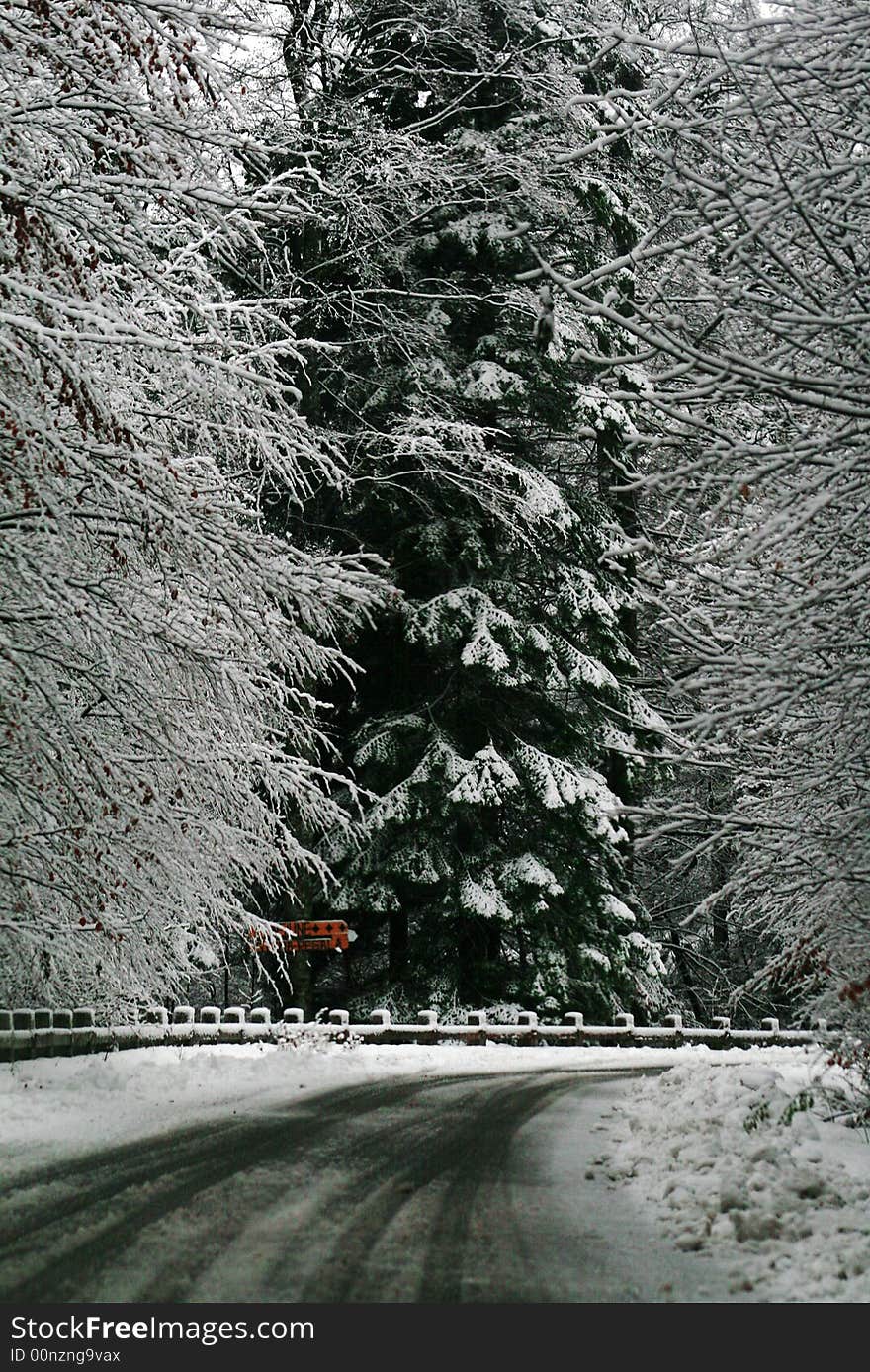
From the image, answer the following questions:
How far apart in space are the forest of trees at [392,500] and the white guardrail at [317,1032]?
49cm

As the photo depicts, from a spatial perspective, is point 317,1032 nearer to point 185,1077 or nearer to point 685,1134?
point 185,1077

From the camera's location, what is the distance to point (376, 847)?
68.4 feet

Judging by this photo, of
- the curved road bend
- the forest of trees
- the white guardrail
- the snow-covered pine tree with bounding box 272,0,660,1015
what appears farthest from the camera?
the snow-covered pine tree with bounding box 272,0,660,1015

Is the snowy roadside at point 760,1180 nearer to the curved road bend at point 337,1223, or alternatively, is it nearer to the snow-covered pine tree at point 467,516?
the curved road bend at point 337,1223

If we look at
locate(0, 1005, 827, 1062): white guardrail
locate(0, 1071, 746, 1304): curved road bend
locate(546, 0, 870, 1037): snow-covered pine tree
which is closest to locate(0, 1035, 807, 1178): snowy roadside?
locate(0, 1005, 827, 1062): white guardrail

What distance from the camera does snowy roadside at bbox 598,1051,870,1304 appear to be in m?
5.46

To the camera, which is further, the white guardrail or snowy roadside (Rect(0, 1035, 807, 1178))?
the white guardrail

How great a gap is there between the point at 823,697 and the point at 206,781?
4.95 meters

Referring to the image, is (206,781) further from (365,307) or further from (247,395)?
(365,307)

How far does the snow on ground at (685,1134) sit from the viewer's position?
582 cm

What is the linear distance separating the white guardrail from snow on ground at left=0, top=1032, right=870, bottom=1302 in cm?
28

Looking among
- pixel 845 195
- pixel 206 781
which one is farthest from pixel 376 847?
pixel 845 195

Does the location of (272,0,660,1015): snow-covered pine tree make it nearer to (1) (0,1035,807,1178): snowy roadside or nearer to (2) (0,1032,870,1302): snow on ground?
(1) (0,1035,807,1178): snowy roadside

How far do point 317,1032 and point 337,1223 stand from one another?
11293 millimetres
